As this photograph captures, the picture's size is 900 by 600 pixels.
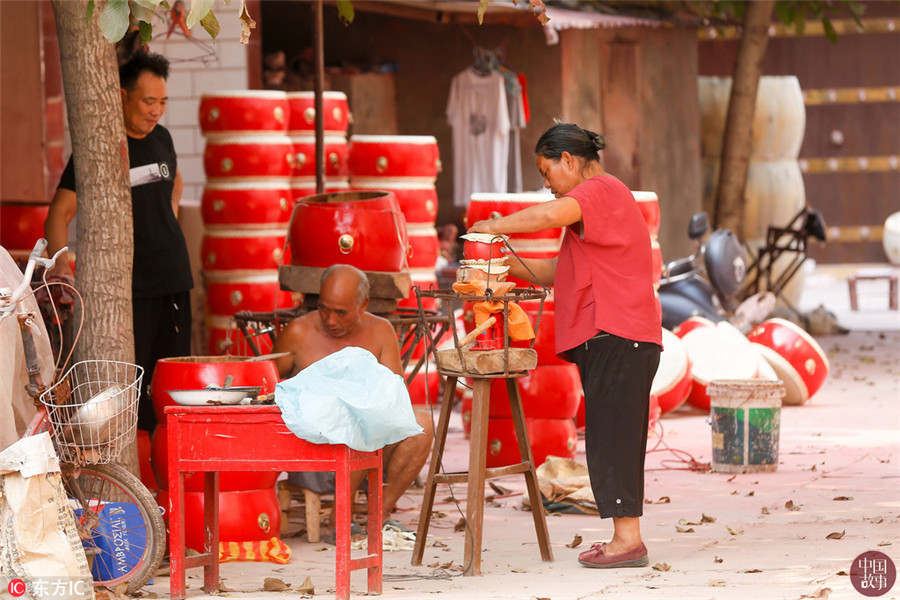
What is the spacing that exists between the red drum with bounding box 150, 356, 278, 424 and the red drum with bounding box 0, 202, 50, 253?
1.64 meters

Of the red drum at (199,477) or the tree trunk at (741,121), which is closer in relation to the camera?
the red drum at (199,477)

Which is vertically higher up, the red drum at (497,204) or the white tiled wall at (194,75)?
the white tiled wall at (194,75)

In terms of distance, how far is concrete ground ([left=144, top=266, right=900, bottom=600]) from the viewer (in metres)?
4.50

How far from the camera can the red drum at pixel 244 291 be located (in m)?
8.55

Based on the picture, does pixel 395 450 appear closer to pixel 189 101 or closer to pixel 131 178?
pixel 131 178

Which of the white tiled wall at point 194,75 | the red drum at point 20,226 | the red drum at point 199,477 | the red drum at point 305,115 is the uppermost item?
the white tiled wall at point 194,75

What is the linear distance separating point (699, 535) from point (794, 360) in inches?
163

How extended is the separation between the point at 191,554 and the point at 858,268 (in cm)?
1677

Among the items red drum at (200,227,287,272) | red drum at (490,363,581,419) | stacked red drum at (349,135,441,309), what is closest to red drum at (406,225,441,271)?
stacked red drum at (349,135,441,309)

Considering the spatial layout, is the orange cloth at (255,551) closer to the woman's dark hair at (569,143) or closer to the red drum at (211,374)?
the red drum at (211,374)

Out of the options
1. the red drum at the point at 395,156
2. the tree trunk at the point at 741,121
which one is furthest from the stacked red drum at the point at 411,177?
the tree trunk at the point at 741,121

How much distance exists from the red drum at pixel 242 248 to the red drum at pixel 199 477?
128 inches

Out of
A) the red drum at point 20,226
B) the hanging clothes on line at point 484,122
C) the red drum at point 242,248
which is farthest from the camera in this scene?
the hanging clothes on line at point 484,122

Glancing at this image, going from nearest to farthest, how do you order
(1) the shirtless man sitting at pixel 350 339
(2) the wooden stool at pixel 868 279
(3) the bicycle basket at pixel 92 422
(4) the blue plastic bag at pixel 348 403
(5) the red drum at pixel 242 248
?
1. (4) the blue plastic bag at pixel 348 403
2. (3) the bicycle basket at pixel 92 422
3. (1) the shirtless man sitting at pixel 350 339
4. (5) the red drum at pixel 242 248
5. (2) the wooden stool at pixel 868 279
